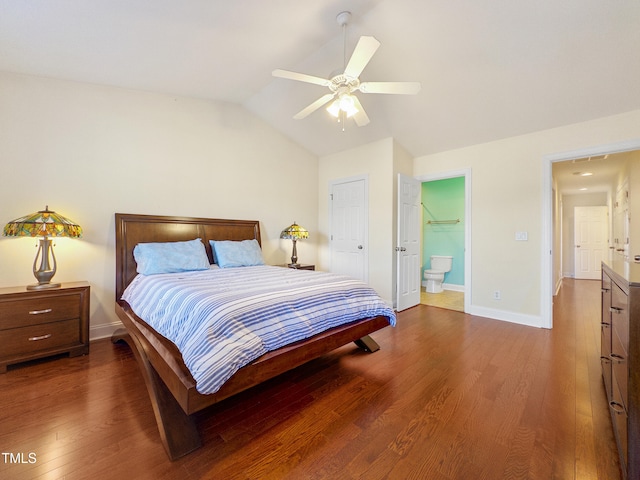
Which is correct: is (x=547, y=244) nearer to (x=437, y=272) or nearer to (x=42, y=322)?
(x=437, y=272)

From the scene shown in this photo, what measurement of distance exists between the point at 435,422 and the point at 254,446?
104 centimetres

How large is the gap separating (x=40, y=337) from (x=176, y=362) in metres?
1.75

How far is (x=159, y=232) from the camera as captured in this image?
3.25 meters

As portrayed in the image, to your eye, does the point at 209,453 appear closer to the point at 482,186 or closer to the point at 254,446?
the point at 254,446

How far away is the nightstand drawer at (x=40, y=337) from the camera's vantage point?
7.14 ft

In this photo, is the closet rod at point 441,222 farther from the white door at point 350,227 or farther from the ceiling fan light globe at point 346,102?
the ceiling fan light globe at point 346,102

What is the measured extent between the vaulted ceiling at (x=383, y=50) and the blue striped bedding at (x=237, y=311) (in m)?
2.08

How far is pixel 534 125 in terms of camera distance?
127 inches

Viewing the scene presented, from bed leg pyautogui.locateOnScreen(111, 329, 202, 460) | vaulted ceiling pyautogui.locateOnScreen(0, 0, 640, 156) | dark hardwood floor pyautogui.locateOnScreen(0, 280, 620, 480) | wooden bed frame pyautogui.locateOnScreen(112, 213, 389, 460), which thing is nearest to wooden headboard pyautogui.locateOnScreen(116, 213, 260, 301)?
wooden bed frame pyautogui.locateOnScreen(112, 213, 389, 460)

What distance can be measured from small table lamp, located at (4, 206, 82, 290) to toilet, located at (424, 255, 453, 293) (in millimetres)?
5262

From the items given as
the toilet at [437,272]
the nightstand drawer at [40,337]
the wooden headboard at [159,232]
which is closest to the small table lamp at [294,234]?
the wooden headboard at [159,232]

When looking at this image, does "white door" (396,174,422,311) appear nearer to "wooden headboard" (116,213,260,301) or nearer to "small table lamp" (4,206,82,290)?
"wooden headboard" (116,213,260,301)

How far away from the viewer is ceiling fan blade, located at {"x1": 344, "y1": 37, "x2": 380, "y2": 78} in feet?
5.91

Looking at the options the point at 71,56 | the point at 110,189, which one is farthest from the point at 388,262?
the point at 71,56
